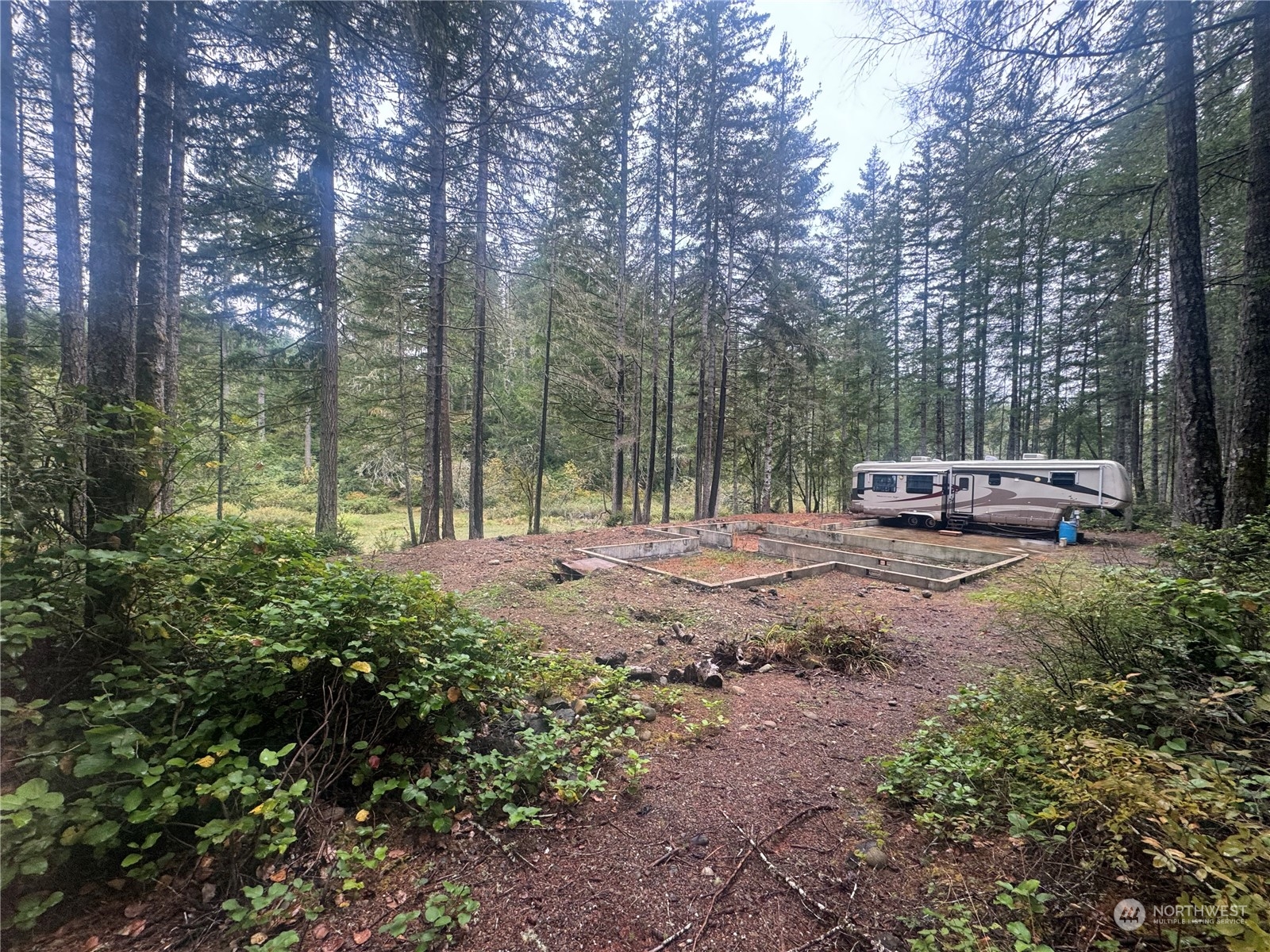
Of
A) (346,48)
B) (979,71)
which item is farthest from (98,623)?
(979,71)

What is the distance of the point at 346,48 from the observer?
5121 mm

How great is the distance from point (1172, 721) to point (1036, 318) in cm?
2031

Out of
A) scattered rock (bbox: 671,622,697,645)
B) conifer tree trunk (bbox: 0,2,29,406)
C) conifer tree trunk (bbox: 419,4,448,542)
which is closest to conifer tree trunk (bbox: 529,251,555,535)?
conifer tree trunk (bbox: 419,4,448,542)

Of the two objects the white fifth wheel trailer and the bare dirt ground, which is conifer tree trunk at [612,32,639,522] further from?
the bare dirt ground

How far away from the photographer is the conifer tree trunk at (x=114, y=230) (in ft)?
7.39

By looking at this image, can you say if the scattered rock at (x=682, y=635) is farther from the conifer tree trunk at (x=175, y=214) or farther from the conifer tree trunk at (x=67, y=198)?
the conifer tree trunk at (x=67, y=198)

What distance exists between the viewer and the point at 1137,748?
1768 mm

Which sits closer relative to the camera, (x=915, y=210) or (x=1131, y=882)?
(x=1131, y=882)

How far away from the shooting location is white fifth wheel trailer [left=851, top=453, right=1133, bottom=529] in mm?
10891

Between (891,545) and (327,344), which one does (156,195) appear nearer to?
(327,344)

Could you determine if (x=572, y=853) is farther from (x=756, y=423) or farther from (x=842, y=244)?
(x=842, y=244)

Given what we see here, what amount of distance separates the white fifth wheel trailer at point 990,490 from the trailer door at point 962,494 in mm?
18

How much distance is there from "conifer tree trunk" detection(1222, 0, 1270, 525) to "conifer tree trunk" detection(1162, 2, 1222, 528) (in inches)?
11.9

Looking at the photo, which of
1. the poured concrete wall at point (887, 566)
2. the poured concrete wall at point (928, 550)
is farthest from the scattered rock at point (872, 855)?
the poured concrete wall at point (928, 550)
